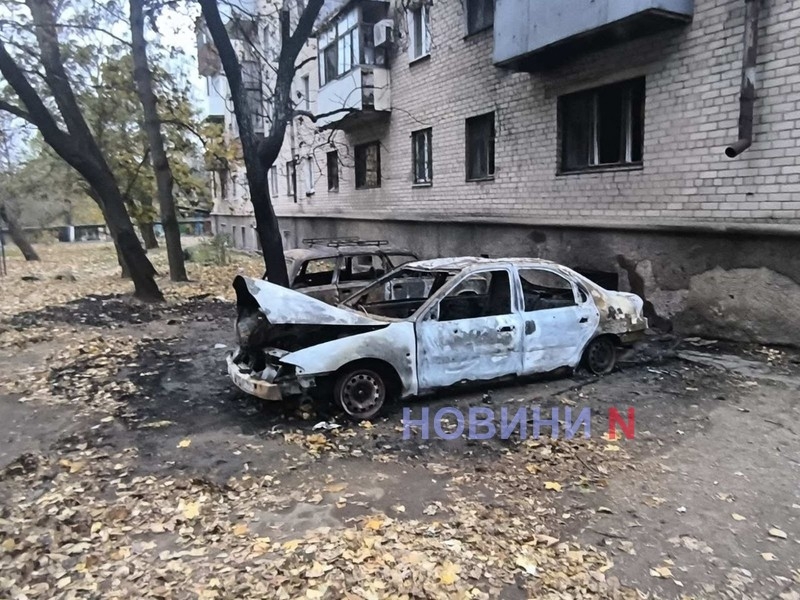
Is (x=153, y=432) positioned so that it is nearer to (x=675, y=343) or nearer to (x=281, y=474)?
(x=281, y=474)

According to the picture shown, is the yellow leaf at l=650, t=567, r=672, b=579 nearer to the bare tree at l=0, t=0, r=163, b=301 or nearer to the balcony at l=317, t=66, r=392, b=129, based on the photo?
the bare tree at l=0, t=0, r=163, b=301

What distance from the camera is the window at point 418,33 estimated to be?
46.4ft

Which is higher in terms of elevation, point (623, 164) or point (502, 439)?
point (623, 164)

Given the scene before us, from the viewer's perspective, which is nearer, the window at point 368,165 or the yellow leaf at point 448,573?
the yellow leaf at point 448,573

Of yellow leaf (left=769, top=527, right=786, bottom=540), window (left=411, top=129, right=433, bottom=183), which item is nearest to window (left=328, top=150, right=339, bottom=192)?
window (left=411, top=129, right=433, bottom=183)

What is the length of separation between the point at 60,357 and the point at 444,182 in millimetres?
8462

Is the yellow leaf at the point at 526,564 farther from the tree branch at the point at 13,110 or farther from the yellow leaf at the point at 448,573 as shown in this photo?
the tree branch at the point at 13,110

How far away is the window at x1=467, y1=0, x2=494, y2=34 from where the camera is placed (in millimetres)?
12023

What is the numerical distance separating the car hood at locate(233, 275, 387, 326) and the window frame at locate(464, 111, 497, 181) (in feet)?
24.3

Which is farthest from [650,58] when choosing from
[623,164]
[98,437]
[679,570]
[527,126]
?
[98,437]

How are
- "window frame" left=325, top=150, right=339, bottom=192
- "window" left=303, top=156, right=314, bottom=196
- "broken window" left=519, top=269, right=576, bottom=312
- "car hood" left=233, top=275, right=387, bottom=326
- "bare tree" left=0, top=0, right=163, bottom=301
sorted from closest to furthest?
1. "car hood" left=233, top=275, right=387, bottom=326
2. "broken window" left=519, top=269, right=576, bottom=312
3. "bare tree" left=0, top=0, right=163, bottom=301
4. "window frame" left=325, top=150, right=339, bottom=192
5. "window" left=303, top=156, right=314, bottom=196

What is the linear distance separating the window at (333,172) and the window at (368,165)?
1579 mm

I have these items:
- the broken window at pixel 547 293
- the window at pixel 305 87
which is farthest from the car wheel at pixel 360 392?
the window at pixel 305 87

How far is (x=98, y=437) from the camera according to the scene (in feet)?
17.7
